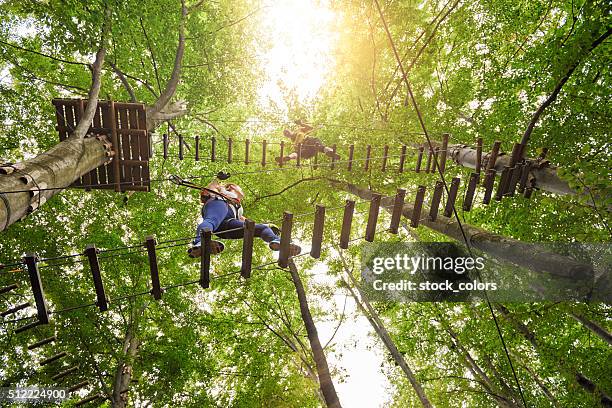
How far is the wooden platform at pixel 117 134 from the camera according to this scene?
525 cm

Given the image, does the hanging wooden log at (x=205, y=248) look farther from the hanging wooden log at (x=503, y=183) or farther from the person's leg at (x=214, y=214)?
the hanging wooden log at (x=503, y=183)

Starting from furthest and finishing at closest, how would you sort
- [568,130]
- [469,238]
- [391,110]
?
[391,110]
[568,130]
[469,238]

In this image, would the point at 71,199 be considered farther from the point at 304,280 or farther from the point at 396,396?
the point at 396,396

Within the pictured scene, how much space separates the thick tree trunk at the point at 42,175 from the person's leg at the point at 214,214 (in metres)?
1.63

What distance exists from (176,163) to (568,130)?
38.6 ft

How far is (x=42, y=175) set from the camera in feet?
11.5

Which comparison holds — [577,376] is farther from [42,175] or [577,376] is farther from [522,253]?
[42,175]

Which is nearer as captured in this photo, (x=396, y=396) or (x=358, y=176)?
(x=358, y=176)

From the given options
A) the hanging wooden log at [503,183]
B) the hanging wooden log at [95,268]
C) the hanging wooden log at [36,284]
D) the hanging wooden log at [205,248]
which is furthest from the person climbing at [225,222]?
the hanging wooden log at [503,183]

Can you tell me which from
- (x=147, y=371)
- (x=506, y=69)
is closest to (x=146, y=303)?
(x=147, y=371)

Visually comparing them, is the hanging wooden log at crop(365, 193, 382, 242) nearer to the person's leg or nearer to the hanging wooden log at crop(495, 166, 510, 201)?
the person's leg

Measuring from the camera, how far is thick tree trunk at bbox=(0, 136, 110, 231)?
3002mm

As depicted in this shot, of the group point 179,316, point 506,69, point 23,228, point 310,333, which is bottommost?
point 179,316

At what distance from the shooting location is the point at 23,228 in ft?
26.3
